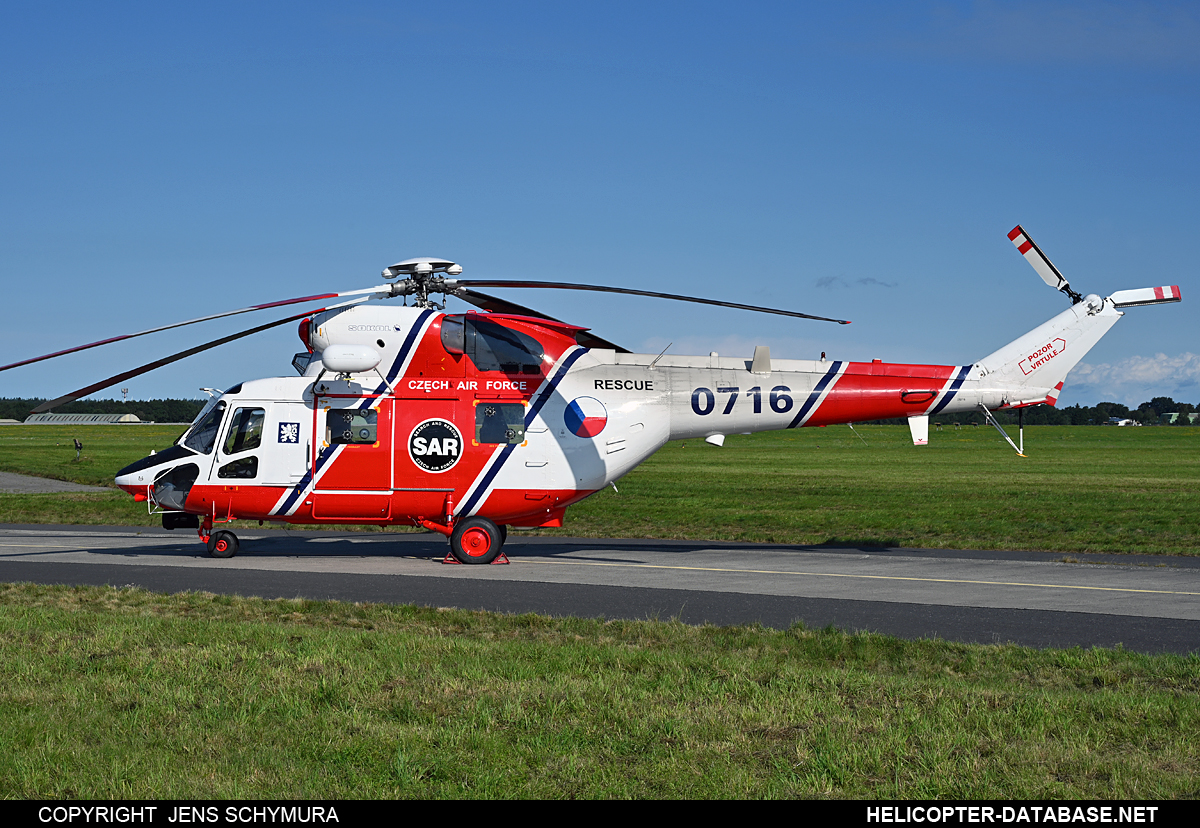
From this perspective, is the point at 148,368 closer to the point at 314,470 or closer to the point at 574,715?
the point at 314,470

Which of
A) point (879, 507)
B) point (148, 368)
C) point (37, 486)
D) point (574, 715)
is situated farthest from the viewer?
point (37, 486)

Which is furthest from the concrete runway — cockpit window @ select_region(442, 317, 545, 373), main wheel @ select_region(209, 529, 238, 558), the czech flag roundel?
cockpit window @ select_region(442, 317, 545, 373)

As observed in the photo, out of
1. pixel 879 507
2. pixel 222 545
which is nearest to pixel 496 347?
pixel 222 545

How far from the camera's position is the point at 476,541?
1772 cm

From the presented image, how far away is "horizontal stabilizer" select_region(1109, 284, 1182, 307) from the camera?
17.7 meters

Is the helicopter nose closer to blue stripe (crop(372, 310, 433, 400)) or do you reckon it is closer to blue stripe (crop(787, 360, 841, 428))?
blue stripe (crop(372, 310, 433, 400))

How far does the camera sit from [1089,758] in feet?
20.4

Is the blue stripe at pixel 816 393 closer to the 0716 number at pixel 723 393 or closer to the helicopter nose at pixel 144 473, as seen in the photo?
the 0716 number at pixel 723 393

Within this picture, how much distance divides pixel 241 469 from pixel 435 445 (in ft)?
11.3

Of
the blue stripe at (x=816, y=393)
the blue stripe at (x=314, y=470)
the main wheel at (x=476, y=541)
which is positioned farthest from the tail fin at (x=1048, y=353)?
the blue stripe at (x=314, y=470)

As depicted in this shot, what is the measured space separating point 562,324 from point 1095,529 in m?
14.1

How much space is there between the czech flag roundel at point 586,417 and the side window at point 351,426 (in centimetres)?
341
